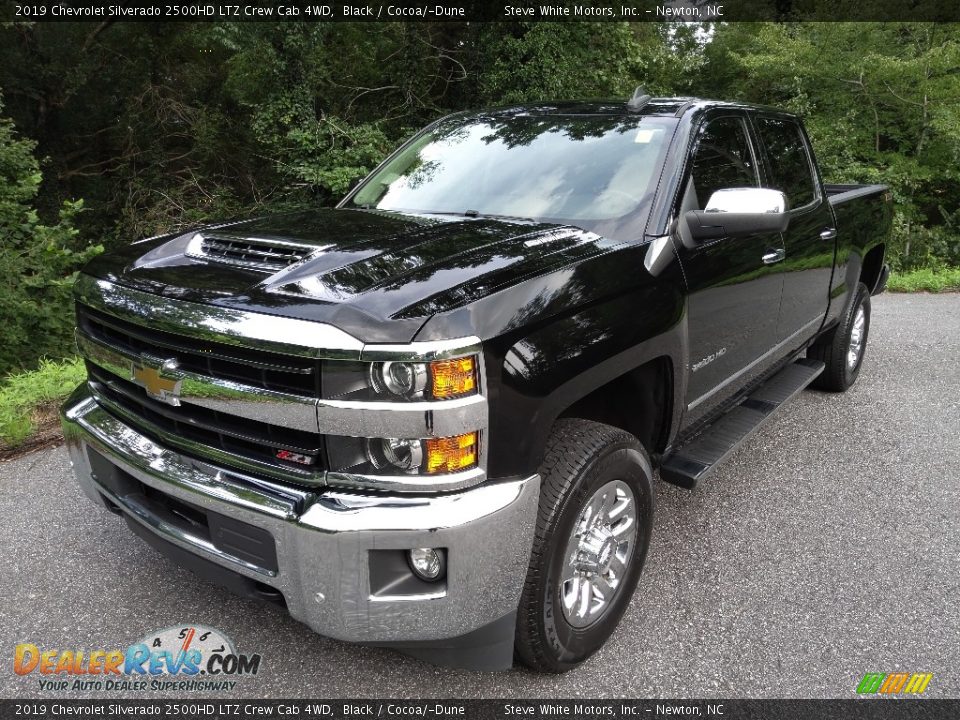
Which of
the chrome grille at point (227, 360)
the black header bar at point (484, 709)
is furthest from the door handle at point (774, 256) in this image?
the chrome grille at point (227, 360)

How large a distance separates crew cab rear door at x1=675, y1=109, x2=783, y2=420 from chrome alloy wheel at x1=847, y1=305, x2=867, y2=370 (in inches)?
76.7

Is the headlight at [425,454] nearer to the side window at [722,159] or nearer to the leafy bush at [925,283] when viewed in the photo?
the side window at [722,159]

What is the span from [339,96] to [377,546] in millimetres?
13786

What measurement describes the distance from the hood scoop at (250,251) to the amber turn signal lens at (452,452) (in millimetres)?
783

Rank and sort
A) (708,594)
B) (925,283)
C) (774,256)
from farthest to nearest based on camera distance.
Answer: (925,283)
(774,256)
(708,594)

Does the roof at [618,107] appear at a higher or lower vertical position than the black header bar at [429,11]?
lower

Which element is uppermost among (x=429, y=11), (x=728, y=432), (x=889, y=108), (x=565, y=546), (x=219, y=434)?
(x=429, y=11)

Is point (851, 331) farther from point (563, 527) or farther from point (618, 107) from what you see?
point (563, 527)

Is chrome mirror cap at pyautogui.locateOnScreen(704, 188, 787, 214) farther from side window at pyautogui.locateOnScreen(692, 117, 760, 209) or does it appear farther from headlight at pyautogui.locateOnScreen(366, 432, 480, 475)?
headlight at pyautogui.locateOnScreen(366, 432, 480, 475)

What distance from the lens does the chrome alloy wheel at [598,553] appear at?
2305mm

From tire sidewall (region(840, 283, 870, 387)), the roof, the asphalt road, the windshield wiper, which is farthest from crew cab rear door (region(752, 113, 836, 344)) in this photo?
the windshield wiper

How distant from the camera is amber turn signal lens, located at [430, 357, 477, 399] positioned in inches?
71.1

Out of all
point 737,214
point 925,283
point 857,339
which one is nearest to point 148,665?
point 737,214

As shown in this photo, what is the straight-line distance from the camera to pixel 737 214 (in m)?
2.67
